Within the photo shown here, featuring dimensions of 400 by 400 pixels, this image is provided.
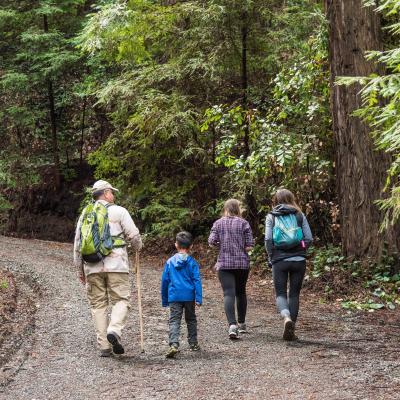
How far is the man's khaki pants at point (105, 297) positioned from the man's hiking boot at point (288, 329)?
1.93 meters

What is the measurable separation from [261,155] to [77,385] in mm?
7717

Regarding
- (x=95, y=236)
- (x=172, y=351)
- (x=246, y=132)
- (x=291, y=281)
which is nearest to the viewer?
(x=172, y=351)

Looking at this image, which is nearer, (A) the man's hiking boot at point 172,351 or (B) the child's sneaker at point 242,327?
(A) the man's hiking boot at point 172,351

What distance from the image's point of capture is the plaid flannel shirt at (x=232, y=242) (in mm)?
8008

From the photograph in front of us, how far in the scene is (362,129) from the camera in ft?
38.0

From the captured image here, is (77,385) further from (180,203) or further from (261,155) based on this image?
(180,203)

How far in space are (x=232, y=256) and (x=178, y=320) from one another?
1.27m

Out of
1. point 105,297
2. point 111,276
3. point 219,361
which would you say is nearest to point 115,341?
point 105,297

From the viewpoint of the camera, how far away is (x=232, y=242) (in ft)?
26.4

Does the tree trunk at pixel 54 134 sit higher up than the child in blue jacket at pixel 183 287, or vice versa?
the tree trunk at pixel 54 134

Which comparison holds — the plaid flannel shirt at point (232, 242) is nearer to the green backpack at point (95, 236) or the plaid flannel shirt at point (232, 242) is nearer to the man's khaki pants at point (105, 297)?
the man's khaki pants at point (105, 297)

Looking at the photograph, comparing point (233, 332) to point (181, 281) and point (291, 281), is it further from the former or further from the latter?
point (181, 281)

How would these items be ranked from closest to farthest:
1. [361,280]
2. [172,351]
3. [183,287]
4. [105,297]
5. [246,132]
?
[172,351] → [183,287] → [105,297] → [361,280] → [246,132]

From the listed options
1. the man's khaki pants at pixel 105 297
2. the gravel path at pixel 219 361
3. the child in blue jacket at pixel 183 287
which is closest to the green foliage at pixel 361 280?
the gravel path at pixel 219 361
